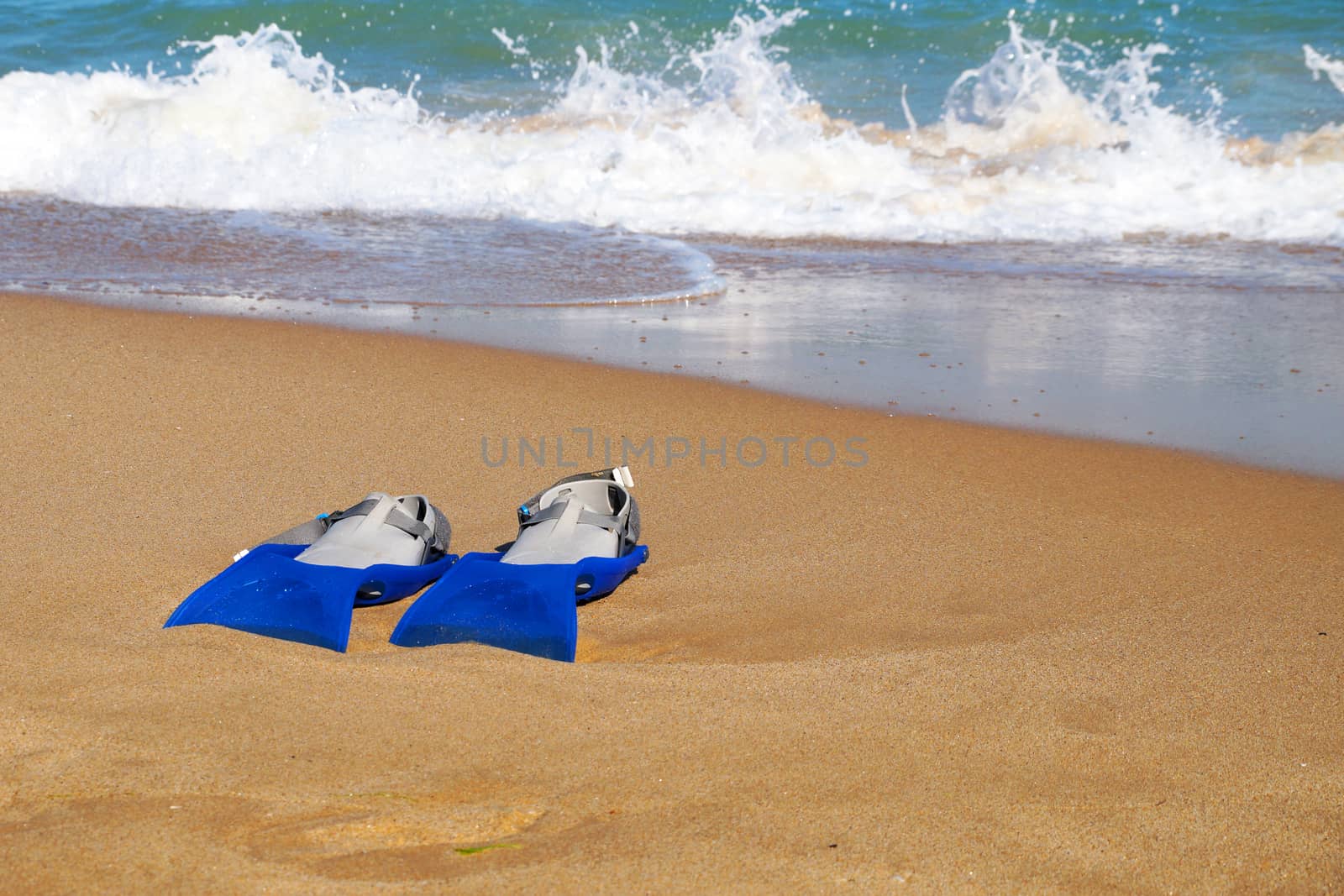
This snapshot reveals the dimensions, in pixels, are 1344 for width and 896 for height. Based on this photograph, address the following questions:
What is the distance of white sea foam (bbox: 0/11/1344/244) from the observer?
27.0 ft

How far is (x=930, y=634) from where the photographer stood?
2.63 meters

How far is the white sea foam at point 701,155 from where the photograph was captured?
822 cm

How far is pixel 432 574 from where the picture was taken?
2.81 metres

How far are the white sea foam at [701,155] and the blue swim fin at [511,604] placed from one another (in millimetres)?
→ 5364

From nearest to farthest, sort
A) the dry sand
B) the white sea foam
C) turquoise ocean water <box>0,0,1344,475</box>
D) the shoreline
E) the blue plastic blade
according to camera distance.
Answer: the dry sand < the blue plastic blade < the shoreline < turquoise ocean water <box>0,0,1344,475</box> < the white sea foam

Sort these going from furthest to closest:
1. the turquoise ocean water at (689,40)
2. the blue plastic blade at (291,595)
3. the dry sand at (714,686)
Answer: the turquoise ocean water at (689,40) < the blue plastic blade at (291,595) < the dry sand at (714,686)

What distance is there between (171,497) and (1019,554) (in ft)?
7.35

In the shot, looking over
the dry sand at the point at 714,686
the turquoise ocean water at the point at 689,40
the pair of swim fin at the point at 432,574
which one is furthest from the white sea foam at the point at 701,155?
the pair of swim fin at the point at 432,574

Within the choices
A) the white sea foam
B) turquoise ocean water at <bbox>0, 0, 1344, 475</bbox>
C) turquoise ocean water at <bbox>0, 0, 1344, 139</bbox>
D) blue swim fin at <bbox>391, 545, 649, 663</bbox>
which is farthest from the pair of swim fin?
turquoise ocean water at <bbox>0, 0, 1344, 139</bbox>

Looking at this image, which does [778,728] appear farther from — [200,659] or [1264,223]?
[1264,223]

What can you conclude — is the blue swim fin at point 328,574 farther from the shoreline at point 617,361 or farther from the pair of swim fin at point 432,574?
the shoreline at point 617,361

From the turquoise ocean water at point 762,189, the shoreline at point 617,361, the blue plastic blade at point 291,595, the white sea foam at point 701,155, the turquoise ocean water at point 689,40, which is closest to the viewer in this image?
the blue plastic blade at point 291,595

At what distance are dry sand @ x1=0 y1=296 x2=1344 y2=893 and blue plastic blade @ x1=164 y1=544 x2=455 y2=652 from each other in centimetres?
6

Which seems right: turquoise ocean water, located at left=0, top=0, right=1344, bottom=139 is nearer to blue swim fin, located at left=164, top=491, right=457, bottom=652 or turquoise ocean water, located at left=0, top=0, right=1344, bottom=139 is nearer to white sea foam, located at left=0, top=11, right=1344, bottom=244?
white sea foam, located at left=0, top=11, right=1344, bottom=244
